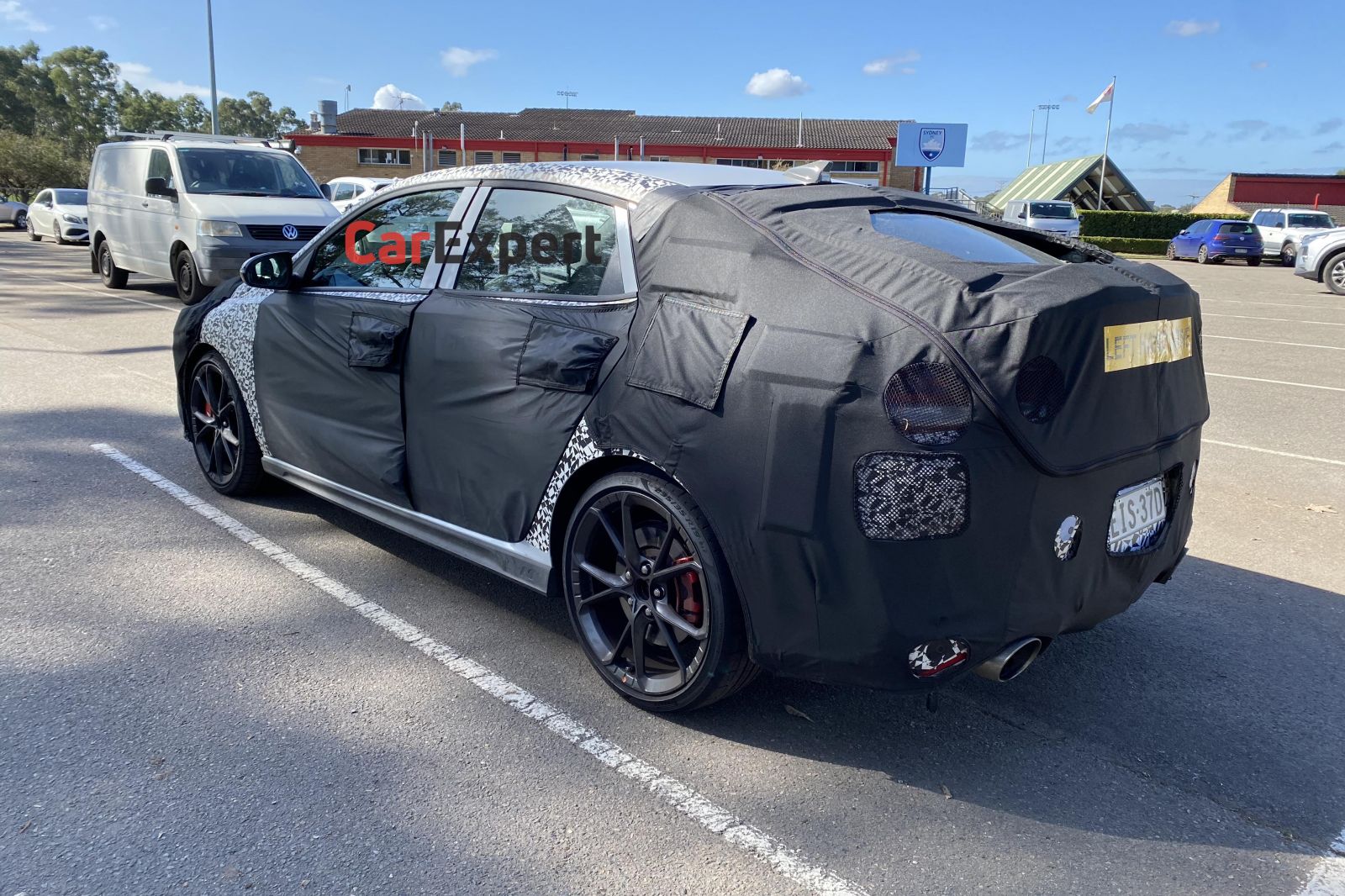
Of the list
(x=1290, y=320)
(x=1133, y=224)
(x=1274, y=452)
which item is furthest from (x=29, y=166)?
(x=1274, y=452)

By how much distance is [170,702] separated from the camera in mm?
3162

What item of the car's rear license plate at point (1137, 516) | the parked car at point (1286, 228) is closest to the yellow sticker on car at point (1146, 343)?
the car's rear license plate at point (1137, 516)

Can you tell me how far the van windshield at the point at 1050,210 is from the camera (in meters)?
33.8

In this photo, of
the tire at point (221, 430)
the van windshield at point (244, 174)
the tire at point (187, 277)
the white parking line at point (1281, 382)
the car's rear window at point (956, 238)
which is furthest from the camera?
the van windshield at point (244, 174)

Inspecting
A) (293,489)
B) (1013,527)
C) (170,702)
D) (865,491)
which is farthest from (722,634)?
(293,489)

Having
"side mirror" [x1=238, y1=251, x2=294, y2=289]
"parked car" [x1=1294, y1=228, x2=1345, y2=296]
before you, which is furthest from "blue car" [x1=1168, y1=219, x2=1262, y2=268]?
"side mirror" [x1=238, y1=251, x2=294, y2=289]

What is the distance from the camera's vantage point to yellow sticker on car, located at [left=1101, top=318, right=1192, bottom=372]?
272 cm

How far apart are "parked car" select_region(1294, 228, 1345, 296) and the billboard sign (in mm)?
27924

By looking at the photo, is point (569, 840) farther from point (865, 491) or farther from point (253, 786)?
point (865, 491)

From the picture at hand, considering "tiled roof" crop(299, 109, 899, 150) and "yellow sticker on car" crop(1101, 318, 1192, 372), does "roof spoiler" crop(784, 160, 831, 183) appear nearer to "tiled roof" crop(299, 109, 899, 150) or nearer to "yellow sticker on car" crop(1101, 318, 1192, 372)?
"yellow sticker on car" crop(1101, 318, 1192, 372)

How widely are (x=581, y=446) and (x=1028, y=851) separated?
1649mm

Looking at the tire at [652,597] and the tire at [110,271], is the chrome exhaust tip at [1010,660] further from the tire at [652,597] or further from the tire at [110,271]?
the tire at [110,271]

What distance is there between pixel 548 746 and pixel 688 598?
59 centimetres

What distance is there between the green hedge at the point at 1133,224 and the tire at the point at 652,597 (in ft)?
146
